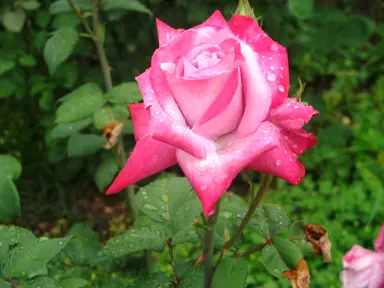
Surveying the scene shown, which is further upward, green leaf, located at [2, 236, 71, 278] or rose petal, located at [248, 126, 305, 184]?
rose petal, located at [248, 126, 305, 184]

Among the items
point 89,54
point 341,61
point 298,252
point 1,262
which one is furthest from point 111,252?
point 341,61

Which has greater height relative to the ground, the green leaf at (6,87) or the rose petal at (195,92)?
the rose petal at (195,92)

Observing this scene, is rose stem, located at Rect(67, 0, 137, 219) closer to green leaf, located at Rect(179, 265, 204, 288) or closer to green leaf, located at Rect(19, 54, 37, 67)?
green leaf, located at Rect(179, 265, 204, 288)

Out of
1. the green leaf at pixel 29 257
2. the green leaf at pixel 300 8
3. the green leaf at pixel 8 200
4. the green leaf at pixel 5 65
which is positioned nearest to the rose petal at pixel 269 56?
the green leaf at pixel 29 257

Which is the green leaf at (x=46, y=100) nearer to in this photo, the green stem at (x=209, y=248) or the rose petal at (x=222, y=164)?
the green stem at (x=209, y=248)

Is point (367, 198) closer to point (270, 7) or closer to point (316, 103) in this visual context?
point (316, 103)

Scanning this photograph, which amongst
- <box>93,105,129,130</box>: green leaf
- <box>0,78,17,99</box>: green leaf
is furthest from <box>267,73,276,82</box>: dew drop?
<box>0,78,17,99</box>: green leaf
